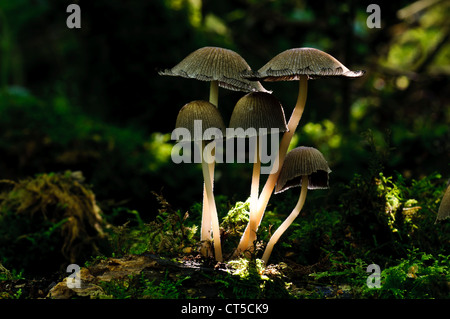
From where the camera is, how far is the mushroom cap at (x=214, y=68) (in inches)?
70.6

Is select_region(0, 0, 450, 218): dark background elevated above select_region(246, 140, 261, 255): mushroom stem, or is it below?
above

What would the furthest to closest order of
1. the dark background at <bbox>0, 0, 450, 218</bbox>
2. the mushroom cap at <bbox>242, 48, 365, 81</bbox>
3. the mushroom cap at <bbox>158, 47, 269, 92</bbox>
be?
the dark background at <bbox>0, 0, 450, 218</bbox> → the mushroom cap at <bbox>158, 47, 269, 92</bbox> → the mushroom cap at <bbox>242, 48, 365, 81</bbox>

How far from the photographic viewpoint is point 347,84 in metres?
5.47

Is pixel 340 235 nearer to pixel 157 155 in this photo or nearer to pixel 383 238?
pixel 383 238

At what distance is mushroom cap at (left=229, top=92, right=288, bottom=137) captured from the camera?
71.6 inches

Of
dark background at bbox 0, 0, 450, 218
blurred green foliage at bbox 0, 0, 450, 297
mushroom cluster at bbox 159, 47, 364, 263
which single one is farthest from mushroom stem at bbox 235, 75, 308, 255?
dark background at bbox 0, 0, 450, 218

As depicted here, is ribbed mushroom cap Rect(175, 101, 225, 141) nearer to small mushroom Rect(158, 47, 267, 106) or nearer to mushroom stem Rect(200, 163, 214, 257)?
small mushroom Rect(158, 47, 267, 106)

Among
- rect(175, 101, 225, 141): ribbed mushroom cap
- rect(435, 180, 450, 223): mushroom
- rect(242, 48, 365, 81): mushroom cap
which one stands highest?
rect(242, 48, 365, 81): mushroom cap

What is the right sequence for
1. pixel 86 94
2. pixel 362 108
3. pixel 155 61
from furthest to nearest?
pixel 362 108
pixel 86 94
pixel 155 61

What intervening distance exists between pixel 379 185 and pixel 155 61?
4.22 metres

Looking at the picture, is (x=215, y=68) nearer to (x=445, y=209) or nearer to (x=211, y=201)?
(x=211, y=201)

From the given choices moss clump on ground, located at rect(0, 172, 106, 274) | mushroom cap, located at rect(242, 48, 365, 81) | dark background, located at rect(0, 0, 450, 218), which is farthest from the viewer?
dark background, located at rect(0, 0, 450, 218)

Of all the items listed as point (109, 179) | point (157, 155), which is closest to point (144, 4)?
point (157, 155)

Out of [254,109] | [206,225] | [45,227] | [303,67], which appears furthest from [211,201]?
[45,227]
